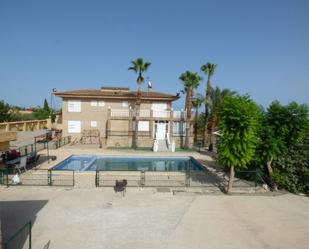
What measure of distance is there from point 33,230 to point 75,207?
7.26 ft

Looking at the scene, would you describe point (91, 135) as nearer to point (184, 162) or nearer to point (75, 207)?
point (184, 162)

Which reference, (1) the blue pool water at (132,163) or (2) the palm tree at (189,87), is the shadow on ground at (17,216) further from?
(2) the palm tree at (189,87)

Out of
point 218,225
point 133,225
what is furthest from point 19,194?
point 218,225

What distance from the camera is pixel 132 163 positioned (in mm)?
21984

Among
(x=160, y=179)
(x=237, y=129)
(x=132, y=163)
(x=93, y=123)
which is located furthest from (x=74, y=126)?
(x=237, y=129)

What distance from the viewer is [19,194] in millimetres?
11938

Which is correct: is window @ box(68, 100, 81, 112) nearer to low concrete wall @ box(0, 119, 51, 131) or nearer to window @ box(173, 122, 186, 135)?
low concrete wall @ box(0, 119, 51, 131)

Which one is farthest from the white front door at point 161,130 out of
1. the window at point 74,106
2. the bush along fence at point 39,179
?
the bush along fence at point 39,179

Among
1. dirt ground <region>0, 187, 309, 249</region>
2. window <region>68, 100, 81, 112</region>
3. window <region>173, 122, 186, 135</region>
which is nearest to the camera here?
dirt ground <region>0, 187, 309, 249</region>

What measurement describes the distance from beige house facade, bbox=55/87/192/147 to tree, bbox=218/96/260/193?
16216mm

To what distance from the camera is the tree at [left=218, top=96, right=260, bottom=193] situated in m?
11.9

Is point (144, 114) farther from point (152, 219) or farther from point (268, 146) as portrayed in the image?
point (152, 219)

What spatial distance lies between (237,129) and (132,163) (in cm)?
1228

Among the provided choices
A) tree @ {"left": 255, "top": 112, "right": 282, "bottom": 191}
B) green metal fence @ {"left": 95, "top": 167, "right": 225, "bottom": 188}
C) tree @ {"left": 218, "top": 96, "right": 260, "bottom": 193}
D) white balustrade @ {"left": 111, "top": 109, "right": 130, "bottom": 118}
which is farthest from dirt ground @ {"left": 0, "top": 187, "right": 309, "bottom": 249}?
white balustrade @ {"left": 111, "top": 109, "right": 130, "bottom": 118}
